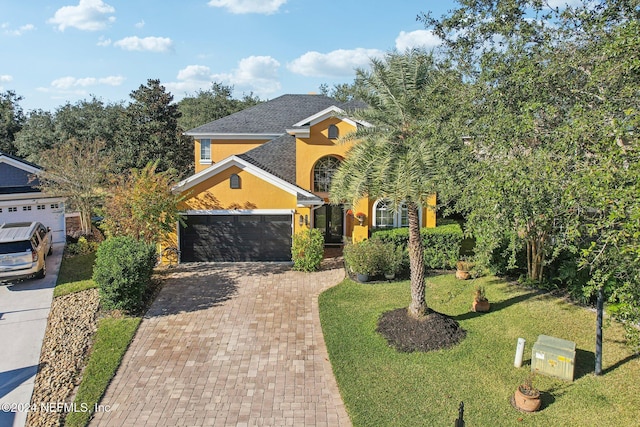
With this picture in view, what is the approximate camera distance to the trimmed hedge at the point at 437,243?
1756cm

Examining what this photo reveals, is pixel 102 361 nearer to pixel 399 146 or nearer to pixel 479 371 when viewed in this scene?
pixel 479 371

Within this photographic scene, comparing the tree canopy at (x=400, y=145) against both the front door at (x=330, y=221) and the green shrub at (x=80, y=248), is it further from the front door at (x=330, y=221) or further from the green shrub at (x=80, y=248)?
the green shrub at (x=80, y=248)

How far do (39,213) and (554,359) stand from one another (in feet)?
73.7

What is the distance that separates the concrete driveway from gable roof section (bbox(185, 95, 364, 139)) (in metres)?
11.6

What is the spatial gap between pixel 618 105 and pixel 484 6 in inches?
444

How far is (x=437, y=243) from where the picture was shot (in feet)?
57.9

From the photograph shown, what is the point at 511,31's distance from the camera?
49.2 ft

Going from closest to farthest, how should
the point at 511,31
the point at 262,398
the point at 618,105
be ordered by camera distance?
1. the point at 618,105
2. the point at 262,398
3. the point at 511,31

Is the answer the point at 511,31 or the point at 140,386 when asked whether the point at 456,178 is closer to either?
the point at 511,31

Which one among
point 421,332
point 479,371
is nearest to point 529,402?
point 479,371

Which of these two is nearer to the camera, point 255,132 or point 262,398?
point 262,398

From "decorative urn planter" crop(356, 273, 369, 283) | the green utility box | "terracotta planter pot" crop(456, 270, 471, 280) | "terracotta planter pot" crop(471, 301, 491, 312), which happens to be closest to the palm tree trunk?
"terracotta planter pot" crop(471, 301, 491, 312)

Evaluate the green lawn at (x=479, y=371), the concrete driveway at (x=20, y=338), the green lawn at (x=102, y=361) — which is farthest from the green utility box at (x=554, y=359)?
the concrete driveway at (x=20, y=338)

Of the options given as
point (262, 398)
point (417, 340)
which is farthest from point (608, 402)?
point (262, 398)
